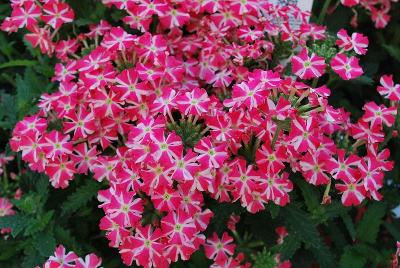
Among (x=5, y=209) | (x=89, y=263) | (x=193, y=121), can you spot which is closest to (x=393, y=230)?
(x=193, y=121)

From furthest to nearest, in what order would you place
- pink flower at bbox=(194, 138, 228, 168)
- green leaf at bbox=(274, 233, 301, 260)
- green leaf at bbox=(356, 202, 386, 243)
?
green leaf at bbox=(356, 202, 386, 243), green leaf at bbox=(274, 233, 301, 260), pink flower at bbox=(194, 138, 228, 168)

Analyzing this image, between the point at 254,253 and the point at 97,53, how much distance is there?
0.73 metres

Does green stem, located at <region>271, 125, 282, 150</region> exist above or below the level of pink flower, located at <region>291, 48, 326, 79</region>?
below

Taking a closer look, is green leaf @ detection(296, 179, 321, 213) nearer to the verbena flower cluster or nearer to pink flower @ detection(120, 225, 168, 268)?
the verbena flower cluster

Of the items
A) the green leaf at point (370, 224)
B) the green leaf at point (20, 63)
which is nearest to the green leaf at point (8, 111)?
the green leaf at point (20, 63)

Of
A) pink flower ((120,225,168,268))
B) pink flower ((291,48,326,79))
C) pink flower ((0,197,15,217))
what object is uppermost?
pink flower ((291,48,326,79))

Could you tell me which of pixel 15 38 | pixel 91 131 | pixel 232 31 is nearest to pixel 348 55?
pixel 232 31

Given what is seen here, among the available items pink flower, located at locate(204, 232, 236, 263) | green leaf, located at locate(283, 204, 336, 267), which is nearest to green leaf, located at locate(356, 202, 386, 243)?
green leaf, located at locate(283, 204, 336, 267)

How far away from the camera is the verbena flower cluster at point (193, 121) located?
128cm

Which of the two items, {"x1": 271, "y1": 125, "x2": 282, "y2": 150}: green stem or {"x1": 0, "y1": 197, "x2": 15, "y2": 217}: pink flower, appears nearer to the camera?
{"x1": 271, "y1": 125, "x2": 282, "y2": 150}: green stem

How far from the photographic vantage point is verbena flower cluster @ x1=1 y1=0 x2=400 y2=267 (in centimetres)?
128

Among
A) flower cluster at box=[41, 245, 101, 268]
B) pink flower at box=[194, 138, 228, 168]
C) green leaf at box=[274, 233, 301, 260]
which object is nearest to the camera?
pink flower at box=[194, 138, 228, 168]

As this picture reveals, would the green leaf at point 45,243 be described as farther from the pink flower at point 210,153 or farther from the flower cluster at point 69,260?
the pink flower at point 210,153

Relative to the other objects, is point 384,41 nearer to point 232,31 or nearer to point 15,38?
point 232,31
